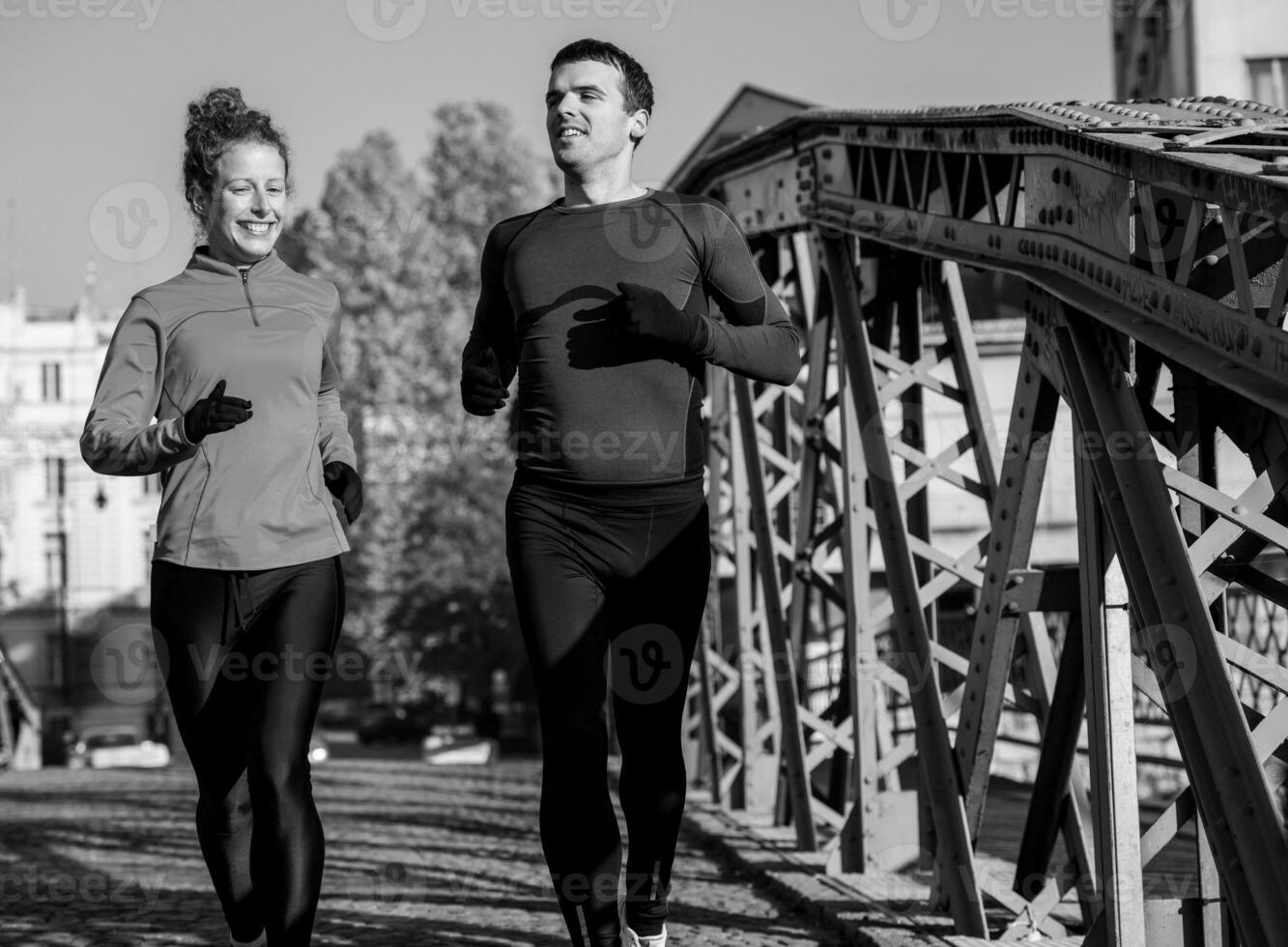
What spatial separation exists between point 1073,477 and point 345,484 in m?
2.61

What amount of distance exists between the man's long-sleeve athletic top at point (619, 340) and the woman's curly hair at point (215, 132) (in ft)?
2.24

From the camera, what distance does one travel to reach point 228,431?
464 centimetres

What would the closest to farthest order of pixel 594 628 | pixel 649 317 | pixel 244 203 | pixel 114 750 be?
pixel 649 317 → pixel 594 628 → pixel 244 203 → pixel 114 750

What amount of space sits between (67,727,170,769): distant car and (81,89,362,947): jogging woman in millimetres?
37649

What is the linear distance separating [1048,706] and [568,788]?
210 cm

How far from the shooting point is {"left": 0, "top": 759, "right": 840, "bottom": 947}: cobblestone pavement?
675 cm

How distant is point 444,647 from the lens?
4778 centimetres

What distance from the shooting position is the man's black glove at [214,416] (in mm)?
4438

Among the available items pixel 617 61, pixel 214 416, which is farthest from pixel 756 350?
pixel 214 416

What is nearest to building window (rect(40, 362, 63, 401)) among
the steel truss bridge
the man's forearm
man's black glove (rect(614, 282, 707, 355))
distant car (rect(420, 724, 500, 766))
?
→ distant car (rect(420, 724, 500, 766))

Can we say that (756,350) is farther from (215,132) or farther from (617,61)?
(215,132)

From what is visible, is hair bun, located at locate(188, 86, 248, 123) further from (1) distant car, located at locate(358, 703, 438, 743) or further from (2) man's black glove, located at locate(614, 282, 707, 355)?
(1) distant car, located at locate(358, 703, 438, 743)

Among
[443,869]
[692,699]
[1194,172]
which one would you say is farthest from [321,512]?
[692,699]

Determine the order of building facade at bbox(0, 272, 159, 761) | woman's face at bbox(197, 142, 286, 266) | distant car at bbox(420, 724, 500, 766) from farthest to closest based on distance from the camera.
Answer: building facade at bbox(0, 272, 159, 761)
distant car at bbox(420, 724, 500, 766)
woman's face at bbox(197, 142, 286, 266)
